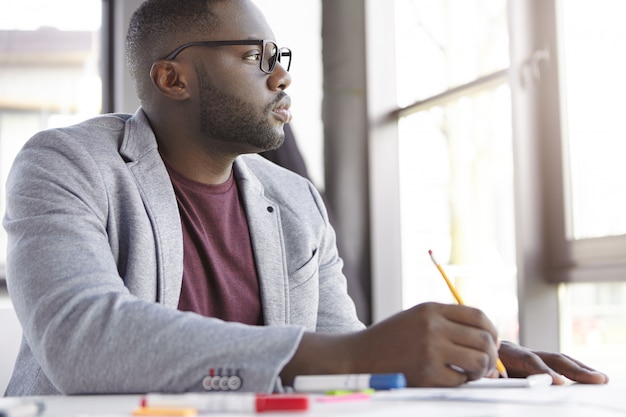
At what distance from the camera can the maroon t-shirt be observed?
1.75m

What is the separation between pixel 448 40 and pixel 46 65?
2.13 meters

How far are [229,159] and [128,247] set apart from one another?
46 centimetres

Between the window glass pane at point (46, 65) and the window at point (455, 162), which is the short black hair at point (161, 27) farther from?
the window glass pane at point (46, 65)

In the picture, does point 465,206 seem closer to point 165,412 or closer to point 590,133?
point 590,133

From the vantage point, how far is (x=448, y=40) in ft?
14.4

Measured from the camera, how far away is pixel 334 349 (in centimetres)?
113

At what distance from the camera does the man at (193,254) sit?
1.10 m

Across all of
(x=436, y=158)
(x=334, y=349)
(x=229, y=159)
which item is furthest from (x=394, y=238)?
(x=334, y=349)

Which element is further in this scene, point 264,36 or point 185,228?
point 264,36

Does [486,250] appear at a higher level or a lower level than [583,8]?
lower

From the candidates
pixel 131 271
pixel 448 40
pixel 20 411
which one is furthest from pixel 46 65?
pixel 20 411

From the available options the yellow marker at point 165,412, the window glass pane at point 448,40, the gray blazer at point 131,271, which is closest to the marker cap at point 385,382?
the gray blazer at point 131,271

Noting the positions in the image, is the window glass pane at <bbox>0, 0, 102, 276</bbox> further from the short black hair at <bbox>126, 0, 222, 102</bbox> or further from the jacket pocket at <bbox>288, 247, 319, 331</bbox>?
the jacket pocket at <bbox>288, 247, 319, 331</bbox>

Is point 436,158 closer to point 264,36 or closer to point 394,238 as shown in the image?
point 394,238
